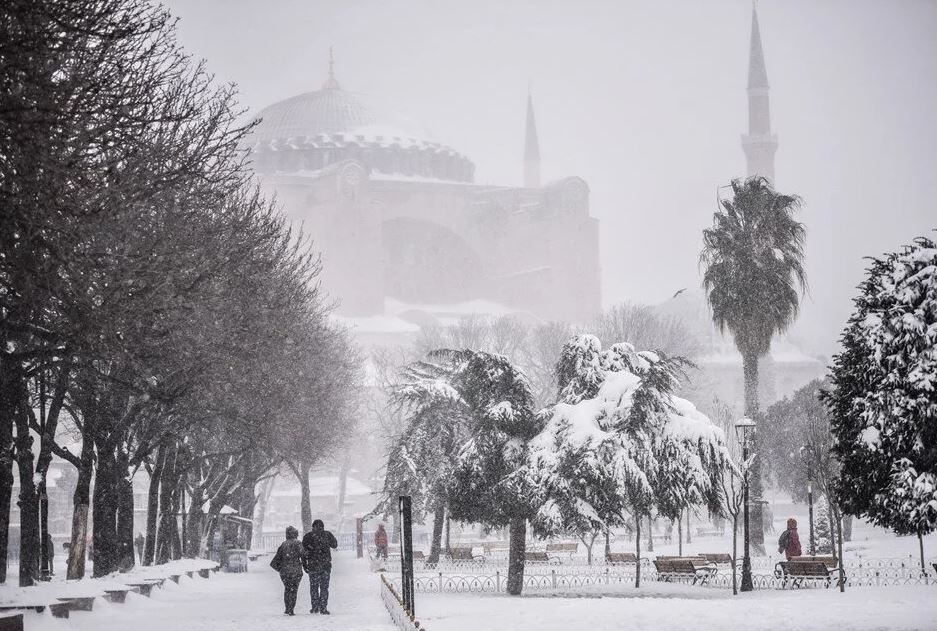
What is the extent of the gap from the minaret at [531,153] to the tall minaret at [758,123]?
34.4 meters

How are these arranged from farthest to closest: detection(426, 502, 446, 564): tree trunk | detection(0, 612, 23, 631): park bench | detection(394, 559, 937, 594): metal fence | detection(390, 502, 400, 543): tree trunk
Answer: detection(390, 502, 400, 543): tree trunk
detection(426, 502, 446, 564): tree trunk
detection(394, 559, 937, 594): metal fence
detection(0, 612, 23, 631): park bench

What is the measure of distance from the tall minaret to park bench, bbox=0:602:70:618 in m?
85.0

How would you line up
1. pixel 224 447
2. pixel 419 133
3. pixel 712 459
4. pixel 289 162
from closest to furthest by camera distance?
pixel 712 459 < pixel 224 447 < pixel 289 162 < pixel 419 133

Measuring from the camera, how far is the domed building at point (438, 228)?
104m

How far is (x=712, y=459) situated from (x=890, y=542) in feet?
37.6

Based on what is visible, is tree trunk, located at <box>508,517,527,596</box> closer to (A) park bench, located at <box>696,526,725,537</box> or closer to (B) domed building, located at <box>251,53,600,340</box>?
(A) park bench, located at <box>696,526,725,537</box>

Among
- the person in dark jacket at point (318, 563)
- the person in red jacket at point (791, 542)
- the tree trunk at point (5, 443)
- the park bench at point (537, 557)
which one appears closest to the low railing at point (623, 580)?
the person in red jacket at point (791, 542)

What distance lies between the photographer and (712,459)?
853 inches

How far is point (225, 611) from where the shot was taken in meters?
18.0

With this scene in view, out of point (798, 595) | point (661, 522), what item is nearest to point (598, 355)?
point (798, 595)

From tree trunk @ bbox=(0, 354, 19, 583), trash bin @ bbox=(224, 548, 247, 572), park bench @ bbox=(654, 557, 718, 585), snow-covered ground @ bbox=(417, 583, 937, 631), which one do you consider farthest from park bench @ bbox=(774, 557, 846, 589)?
trash bin @ bbox=(224, 548, 247, 572)

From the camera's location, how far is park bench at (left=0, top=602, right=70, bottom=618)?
41.3ft

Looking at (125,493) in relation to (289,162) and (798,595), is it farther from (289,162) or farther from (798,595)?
(289,162)

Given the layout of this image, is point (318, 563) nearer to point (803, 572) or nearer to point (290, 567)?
point (290, 567)
